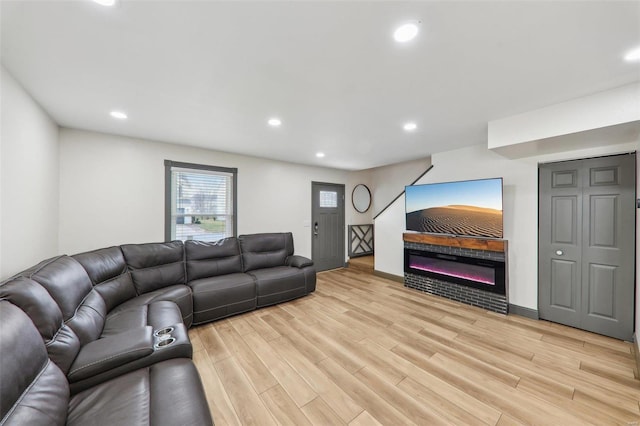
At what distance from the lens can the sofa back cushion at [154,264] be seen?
9.01 ft

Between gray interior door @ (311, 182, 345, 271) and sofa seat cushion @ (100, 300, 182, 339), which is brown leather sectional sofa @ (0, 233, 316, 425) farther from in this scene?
gray interior door @ (311, 182, 345, 271)

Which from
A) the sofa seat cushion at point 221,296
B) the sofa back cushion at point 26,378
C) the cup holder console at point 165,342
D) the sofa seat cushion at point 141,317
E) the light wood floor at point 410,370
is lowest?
the light wood floor at point 410,370

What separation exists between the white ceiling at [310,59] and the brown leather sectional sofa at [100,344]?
4.74ft

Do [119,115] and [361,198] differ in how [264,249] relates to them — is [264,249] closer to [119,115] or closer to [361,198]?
[119,115]

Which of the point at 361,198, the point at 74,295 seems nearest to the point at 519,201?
the point at 361,198

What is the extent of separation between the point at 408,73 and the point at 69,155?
394 cm

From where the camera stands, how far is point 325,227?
5.39 metres

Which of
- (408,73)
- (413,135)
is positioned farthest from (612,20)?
(413,135)

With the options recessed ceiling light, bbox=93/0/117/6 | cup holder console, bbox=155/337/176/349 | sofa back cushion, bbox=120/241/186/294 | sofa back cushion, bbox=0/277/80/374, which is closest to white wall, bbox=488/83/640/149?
recessed ceiling light, bbox=93/0/117/6

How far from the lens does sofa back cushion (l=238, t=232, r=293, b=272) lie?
3742mm

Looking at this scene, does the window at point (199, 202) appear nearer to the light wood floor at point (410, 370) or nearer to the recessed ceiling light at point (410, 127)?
the light wood floor at point (410, 370)

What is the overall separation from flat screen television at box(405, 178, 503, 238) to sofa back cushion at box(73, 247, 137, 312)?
4110mm

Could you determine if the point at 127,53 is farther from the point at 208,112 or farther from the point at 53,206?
the point at 53,206

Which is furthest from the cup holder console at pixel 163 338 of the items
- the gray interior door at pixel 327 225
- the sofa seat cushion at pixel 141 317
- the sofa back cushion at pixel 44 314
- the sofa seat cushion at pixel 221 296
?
the gray interior door at pixel 327 225
